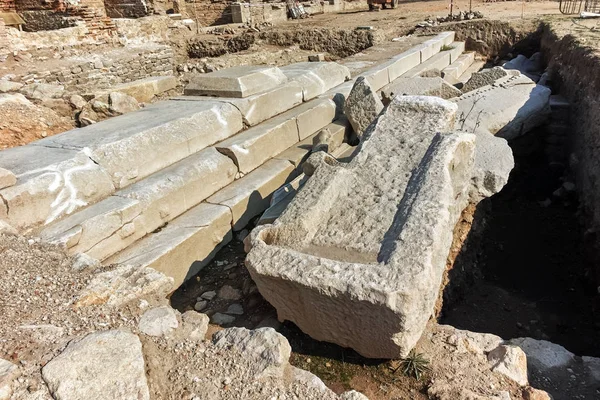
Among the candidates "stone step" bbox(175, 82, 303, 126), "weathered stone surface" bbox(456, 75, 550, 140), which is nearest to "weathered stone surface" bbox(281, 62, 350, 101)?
"stone step" bbox(175, 82, 303, 126)

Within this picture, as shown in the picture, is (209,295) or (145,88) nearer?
(209,295)

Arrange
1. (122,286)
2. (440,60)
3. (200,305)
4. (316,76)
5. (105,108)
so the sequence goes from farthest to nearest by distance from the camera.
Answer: (440,60), (316,76), (105,108), (200,305), (122,286)

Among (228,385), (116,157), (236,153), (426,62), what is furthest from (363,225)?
(426,62)

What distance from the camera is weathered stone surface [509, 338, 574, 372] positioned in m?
2.59

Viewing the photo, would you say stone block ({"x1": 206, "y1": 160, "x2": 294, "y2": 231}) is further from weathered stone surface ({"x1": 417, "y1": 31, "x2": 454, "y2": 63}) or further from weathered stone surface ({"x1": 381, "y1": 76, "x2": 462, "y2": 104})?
weathered stone surface ({"x1": 417, "y1": 31, "x2": 454, "y2": 63})

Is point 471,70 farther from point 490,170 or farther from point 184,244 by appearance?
point 184,244

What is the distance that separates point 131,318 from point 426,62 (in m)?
7.16

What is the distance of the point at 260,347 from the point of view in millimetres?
1989

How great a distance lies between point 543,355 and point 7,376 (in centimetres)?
278

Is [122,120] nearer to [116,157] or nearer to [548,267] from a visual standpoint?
[116,157]

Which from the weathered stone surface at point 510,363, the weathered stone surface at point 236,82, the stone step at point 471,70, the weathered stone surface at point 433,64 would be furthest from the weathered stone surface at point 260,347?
the stone step at point 471,70

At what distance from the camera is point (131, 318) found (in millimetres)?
2105

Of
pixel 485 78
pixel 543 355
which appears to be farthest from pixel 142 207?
pixel 485 78

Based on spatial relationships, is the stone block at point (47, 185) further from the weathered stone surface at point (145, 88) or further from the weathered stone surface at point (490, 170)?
the weathered stone surface at point (490, 170)
